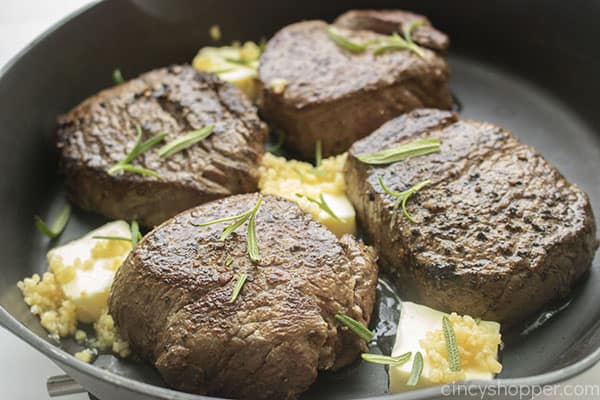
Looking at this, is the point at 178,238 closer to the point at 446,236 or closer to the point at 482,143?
the point at 446,236

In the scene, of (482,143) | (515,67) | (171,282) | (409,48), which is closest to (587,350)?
(482,143)

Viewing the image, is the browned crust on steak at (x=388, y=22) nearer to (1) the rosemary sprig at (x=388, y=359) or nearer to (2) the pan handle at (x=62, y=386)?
(1) the rosemary sprig at (x=388, y=359)

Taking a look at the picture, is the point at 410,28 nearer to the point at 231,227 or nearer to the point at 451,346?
the point at 231,227

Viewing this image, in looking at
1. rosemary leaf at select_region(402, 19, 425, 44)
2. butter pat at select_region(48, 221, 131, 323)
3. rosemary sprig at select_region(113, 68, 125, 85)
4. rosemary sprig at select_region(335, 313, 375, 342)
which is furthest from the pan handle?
rosemary leaf at select_region(402, 19, 425, 44)

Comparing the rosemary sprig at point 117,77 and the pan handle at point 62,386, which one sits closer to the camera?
the pan handle at point 62,386

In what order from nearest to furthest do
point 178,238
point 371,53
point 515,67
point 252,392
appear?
point 252,392
point 178,238
point 371,53
point 515,67

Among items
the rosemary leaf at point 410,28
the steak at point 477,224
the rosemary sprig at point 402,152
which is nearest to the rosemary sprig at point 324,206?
the steak at point 477,224

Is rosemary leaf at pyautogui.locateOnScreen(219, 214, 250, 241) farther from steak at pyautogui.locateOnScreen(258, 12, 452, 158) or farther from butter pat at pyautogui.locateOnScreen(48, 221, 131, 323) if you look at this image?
steak at pyautogui.locateOnScreen(258, 12, 452, 158)
